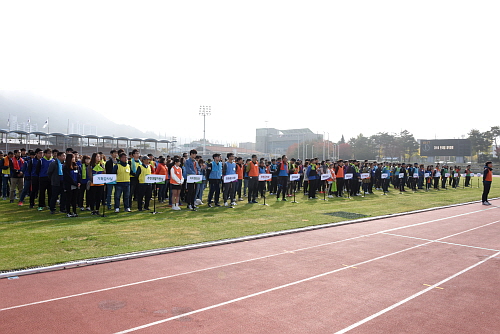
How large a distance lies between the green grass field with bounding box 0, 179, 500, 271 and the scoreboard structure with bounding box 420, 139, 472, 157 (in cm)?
5001

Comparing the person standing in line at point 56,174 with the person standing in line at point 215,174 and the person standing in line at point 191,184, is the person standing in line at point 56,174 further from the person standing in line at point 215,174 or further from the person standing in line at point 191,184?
the person standing in line at point 215,174

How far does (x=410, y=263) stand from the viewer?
7.66 metres

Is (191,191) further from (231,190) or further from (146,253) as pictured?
(146,253)

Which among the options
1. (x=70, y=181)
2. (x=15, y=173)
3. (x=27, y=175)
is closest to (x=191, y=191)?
(x=70, y=181)

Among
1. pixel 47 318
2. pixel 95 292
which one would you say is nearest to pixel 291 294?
pixel 95 292

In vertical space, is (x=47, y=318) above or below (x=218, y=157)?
below

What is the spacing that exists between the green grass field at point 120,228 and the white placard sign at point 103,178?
1.22 m

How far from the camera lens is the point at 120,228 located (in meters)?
10.2

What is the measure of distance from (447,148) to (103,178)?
195 feet

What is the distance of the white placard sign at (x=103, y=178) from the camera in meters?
11.6

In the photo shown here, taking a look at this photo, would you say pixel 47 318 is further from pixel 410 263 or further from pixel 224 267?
pixel 410 263

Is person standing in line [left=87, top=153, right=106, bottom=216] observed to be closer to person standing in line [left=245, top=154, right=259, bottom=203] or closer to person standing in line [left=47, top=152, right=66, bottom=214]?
person standing in line [left=47, top=152, right=66, bottom=214]

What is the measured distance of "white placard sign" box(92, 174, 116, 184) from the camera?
456 inches

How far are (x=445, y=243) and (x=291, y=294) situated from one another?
20.2 ft
